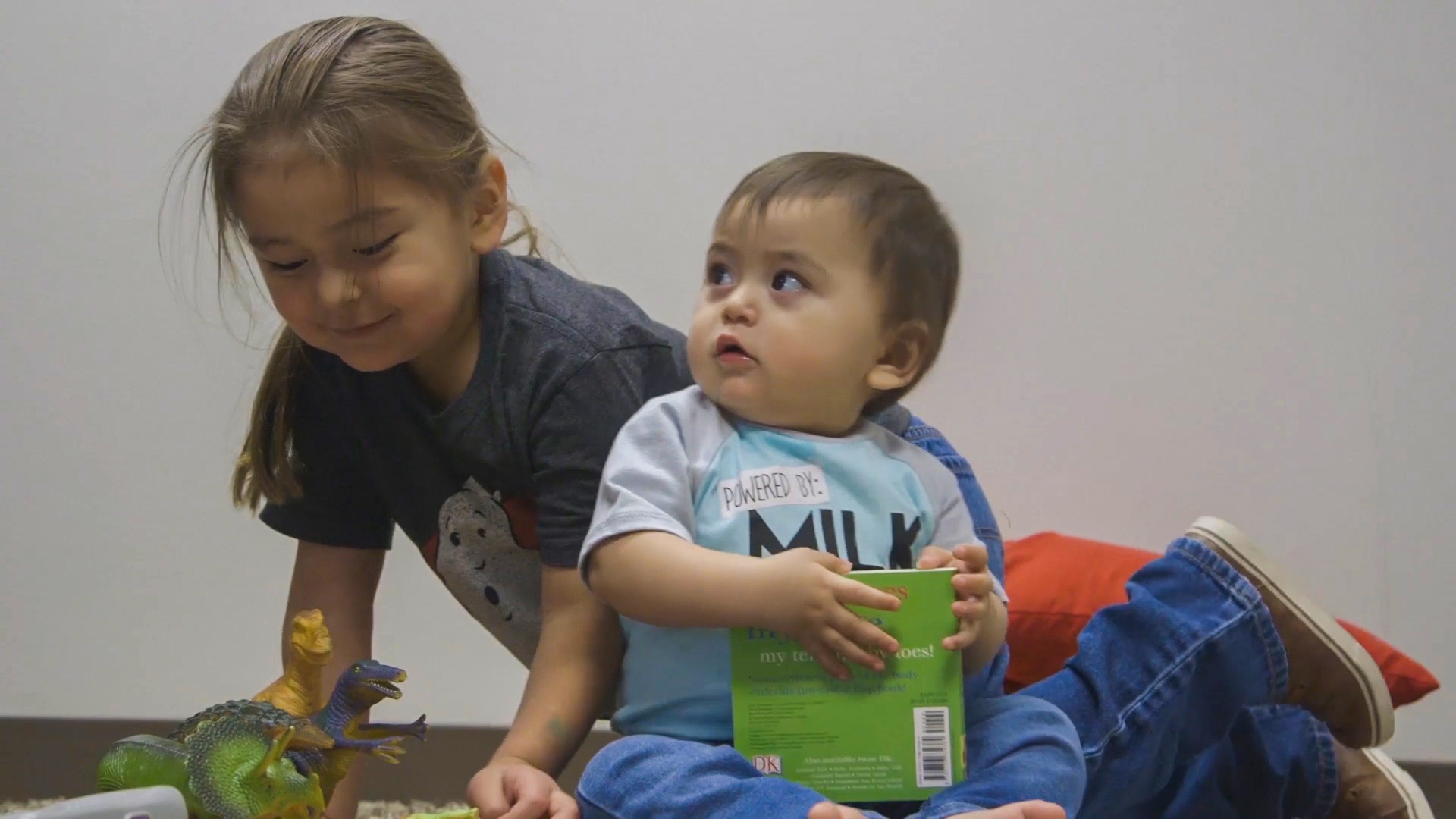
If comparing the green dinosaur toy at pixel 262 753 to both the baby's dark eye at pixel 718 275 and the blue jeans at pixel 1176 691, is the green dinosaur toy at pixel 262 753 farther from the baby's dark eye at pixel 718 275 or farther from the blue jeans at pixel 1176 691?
the blue jeans at pixel 1176 691

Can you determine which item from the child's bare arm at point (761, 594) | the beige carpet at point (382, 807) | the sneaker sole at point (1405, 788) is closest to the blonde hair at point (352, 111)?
the child's bare arm at point (761, 594)

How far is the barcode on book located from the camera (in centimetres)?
74

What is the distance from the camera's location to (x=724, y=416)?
2.78ft

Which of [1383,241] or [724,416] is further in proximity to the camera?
[1383,241]

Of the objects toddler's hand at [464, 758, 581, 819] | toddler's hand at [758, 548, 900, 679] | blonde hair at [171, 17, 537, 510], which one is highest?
blonde hair at [171, 17, 537, 510]

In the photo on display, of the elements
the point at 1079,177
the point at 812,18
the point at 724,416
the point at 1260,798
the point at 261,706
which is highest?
the point at 812,18

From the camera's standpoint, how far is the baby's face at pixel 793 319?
2.68 feet

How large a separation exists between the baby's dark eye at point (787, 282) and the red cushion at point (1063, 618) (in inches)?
19.3

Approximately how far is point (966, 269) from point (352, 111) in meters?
0.82

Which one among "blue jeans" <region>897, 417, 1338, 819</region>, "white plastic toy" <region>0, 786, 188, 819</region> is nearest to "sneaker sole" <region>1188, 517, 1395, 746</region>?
"blue jeans" <region>897, 417, 1338, 819</region>

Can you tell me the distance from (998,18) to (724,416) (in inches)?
31.9

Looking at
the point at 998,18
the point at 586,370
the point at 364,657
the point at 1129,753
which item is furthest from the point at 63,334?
the point at 1129,753

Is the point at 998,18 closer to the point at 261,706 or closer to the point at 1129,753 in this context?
the point at 1129,753

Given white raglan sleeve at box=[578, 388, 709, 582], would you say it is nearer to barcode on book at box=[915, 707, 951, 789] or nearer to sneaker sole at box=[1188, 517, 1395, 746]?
barcode on book at box=[915, 707, 951, 789]
